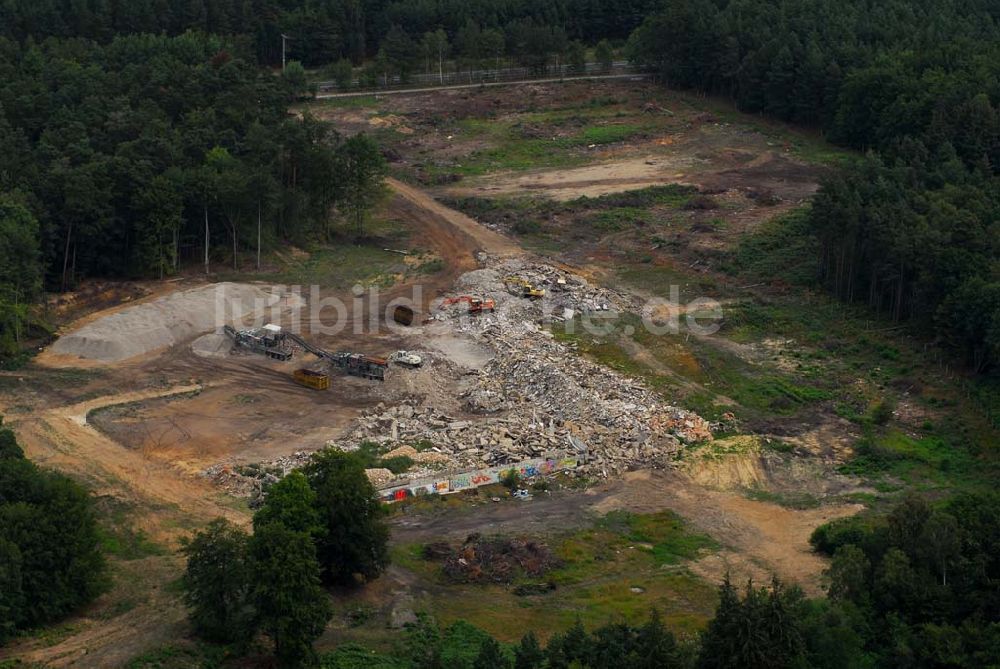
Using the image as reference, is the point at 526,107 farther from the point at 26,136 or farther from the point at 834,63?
the point at 26,136

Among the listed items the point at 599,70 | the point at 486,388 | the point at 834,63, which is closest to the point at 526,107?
the point at 599,70

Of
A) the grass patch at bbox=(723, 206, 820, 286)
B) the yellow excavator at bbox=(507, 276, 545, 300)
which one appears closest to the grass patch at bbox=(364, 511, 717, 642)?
the yellow excavator at bbox=(507, 276, 545, 300)

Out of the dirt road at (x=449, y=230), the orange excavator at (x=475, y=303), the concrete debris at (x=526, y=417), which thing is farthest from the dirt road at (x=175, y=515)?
the dirt road at (x=449, y=230)

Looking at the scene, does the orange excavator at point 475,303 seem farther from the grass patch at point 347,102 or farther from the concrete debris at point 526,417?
the grass patch at point 347,102

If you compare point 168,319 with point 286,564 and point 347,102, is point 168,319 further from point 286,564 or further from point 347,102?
point 347,102

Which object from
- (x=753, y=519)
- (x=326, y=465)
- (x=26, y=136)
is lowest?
(x=753, y=519)
